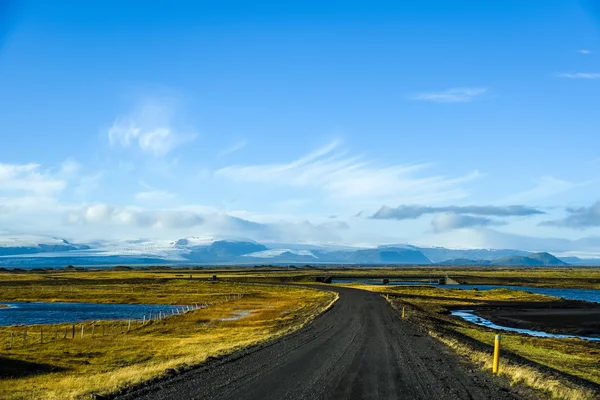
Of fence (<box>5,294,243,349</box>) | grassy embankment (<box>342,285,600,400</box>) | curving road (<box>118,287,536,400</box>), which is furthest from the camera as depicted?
fence (<box>5,294,243,349</box>)

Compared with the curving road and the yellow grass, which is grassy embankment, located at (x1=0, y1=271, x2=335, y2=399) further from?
the yellow grass

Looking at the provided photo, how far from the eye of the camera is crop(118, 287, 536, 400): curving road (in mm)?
18969

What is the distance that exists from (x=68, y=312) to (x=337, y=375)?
6448cm

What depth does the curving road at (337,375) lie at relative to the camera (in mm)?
18969

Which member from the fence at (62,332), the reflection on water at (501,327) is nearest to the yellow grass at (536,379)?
the reflection on water at (501,327)

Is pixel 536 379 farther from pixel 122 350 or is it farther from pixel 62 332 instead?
pixel 62 332

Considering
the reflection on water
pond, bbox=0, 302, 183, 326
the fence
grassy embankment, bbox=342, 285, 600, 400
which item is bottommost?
pond, bbox=0, 302, 183, 326

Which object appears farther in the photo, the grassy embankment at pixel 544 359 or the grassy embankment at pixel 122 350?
the grassy embankment at pixel 122 350

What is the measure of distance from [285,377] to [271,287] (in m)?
108

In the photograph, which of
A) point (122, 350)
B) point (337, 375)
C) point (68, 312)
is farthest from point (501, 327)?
point (68, 312)

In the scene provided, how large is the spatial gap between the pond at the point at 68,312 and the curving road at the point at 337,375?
136 feet

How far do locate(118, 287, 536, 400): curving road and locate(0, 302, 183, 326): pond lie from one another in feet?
136

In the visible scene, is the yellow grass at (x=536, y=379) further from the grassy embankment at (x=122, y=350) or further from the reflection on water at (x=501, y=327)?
the reflection on water at (x=501, y=327)

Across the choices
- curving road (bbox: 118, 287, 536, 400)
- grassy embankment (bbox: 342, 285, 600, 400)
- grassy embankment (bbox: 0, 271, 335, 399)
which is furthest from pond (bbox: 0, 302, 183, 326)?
curving road (bbox: 118, 287, 536, 400)
